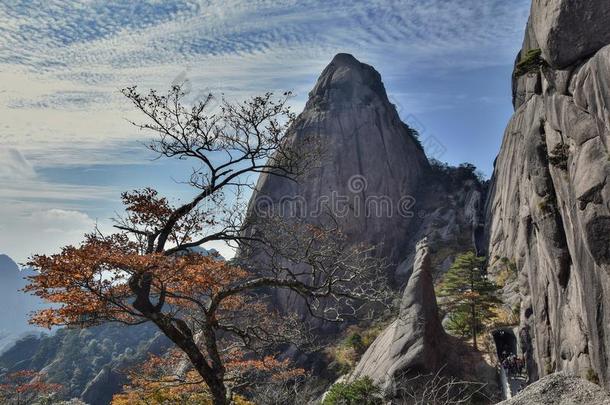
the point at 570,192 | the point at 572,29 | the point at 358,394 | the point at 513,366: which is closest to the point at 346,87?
the point at 513,366

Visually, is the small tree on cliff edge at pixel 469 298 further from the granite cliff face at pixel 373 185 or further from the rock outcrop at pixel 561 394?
the rock outcrop at pixel 561 394

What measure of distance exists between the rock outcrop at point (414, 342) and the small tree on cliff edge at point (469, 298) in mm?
3431

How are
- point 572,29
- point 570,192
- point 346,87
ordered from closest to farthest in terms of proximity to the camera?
point 572,29, point 570,192, point 346,87

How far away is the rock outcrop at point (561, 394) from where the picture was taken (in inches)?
319

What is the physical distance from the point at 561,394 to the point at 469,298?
57.1 ft

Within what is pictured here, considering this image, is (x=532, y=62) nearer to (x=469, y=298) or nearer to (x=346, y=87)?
(x=469, y=298)

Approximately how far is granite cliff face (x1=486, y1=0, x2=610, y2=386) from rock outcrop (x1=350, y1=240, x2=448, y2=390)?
15.0 feet

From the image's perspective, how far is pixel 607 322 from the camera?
10.2 meters

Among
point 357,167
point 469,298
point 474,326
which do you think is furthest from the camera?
point 357,167

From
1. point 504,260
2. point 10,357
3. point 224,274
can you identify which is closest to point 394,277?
point 504,260

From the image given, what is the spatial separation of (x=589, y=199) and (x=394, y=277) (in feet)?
111

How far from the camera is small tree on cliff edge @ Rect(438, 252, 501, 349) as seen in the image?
80.8 ft

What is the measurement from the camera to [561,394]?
27.5ft

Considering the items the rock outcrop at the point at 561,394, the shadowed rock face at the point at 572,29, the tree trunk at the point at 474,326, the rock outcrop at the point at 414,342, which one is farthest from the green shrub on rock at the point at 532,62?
the tree trunk at the point at 474,326
